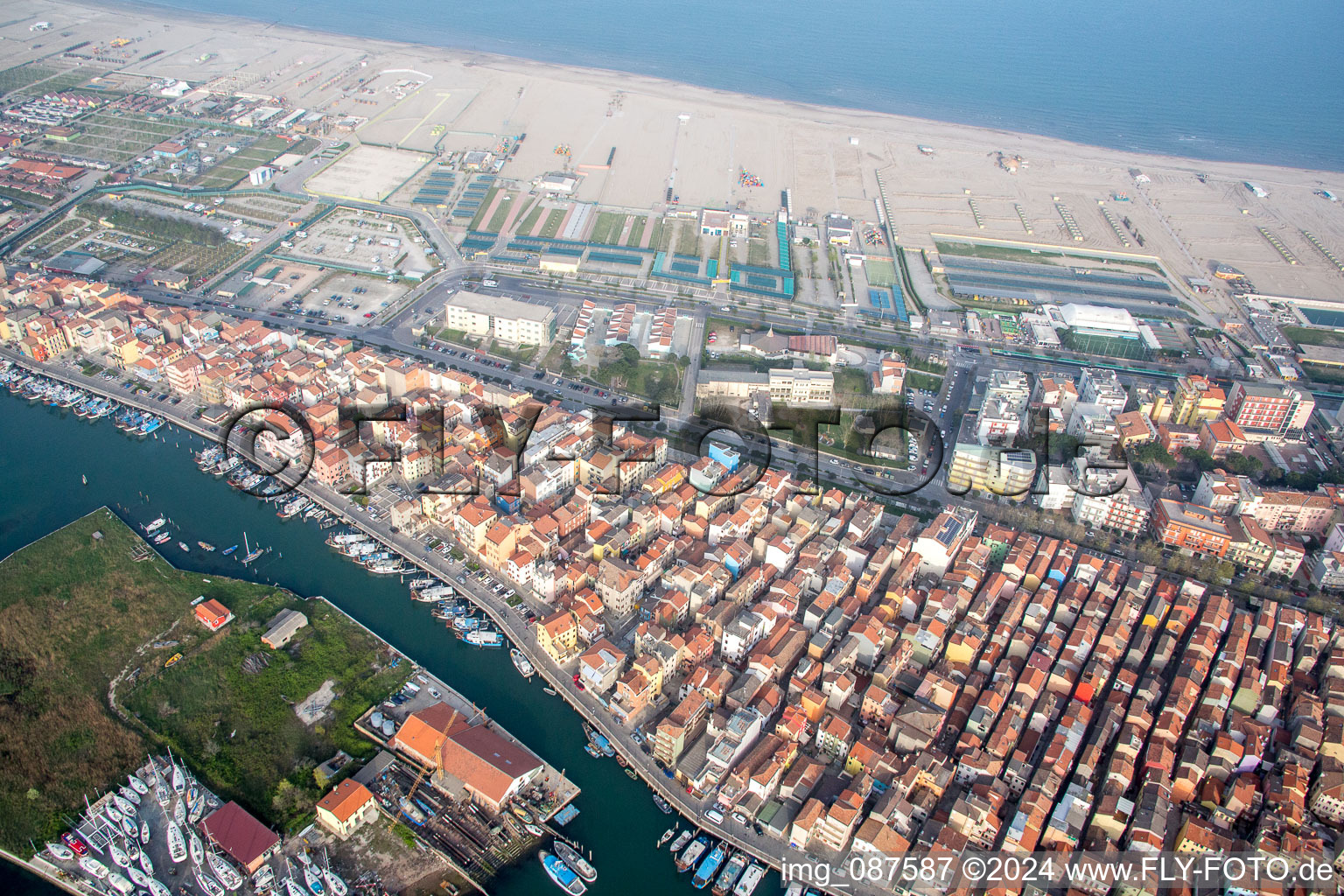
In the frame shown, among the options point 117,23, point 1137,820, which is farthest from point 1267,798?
point 117,23

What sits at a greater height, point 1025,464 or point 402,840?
point 1025,464

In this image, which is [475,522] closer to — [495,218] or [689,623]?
[689,623]

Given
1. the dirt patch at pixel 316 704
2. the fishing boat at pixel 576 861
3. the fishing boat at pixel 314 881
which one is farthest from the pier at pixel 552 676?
the fishing boat at pixel 314 881

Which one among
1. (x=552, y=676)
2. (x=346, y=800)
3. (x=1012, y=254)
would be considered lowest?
(x=552, y=676)

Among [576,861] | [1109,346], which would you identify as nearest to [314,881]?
[576,861]

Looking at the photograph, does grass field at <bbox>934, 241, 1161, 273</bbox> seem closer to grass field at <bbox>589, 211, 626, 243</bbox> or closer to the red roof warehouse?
grass field at <bbox>589, 211, 626, 243</bbox>

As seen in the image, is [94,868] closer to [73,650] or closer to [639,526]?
[73,650]

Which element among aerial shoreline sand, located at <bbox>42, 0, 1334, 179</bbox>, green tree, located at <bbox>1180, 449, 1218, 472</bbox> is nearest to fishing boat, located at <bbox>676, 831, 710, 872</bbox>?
green tree, located at <bbox>1180, 449, 1218, 472</bbox>
